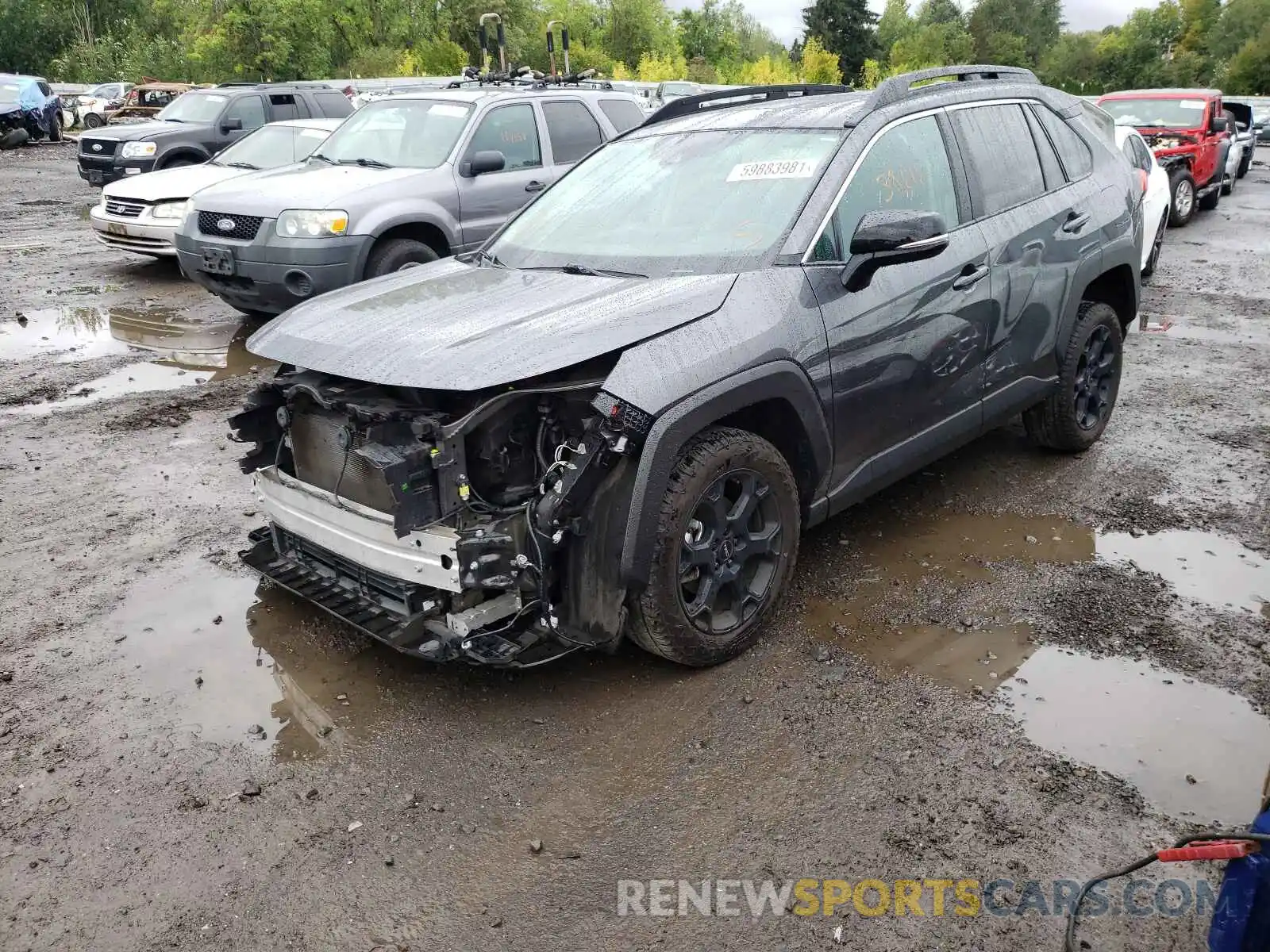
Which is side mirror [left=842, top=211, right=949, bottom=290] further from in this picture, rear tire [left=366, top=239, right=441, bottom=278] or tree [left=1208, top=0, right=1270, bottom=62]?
tree [left=1208, top=0, right=1270, bottom=62]

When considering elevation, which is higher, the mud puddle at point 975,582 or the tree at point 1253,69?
the tree at point 1253,69

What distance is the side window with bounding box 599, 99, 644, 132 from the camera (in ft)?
30.5

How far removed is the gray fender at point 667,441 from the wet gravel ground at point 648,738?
0.61 m

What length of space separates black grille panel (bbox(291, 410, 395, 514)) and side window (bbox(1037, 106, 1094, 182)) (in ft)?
12.5

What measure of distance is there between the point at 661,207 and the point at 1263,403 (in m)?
4.64

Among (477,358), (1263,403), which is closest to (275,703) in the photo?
(477,358)

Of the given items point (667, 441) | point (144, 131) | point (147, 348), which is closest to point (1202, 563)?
point (667, 441)

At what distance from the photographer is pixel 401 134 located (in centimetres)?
853

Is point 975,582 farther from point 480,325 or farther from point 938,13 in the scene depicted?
point 938,13

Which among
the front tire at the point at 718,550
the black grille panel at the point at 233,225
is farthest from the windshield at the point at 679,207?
the black grille panel at the point at 233,225

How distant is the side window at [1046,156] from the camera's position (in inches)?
193

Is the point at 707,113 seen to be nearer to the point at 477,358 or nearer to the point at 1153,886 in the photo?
the point at 477,358

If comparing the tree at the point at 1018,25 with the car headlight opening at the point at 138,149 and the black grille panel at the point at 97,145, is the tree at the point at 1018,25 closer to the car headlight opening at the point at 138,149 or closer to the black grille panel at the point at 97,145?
the black grille panel at the point at 97,145

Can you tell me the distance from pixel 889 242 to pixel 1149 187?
296 inches
